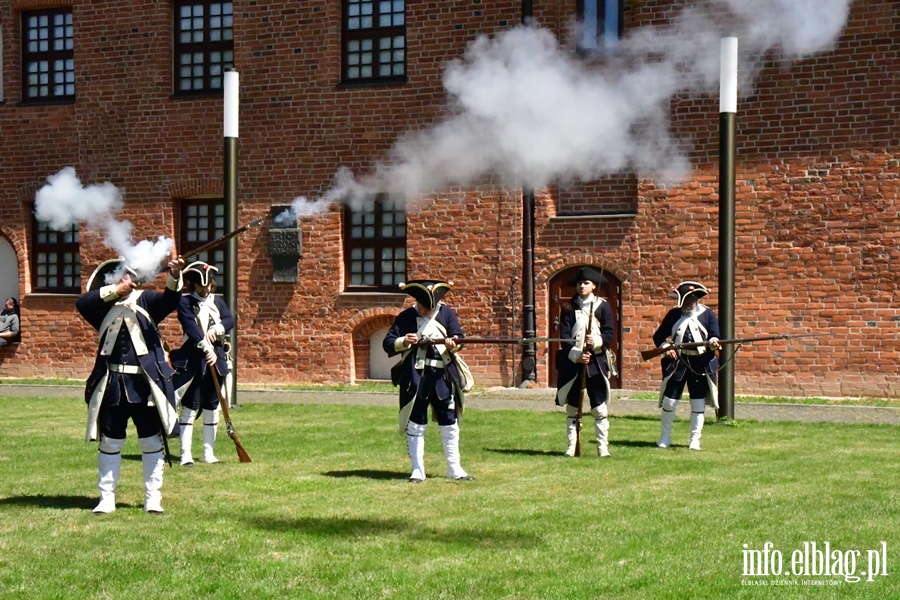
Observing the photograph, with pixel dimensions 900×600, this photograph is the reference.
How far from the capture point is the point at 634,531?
8.94 meters

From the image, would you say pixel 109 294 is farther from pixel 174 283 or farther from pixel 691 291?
pixel 691 291

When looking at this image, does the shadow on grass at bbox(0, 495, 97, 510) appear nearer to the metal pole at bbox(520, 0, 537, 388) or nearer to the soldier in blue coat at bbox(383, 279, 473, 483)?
the soldier in blue coat at bbox(383, 279, 473, 483)

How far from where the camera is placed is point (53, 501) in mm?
10539

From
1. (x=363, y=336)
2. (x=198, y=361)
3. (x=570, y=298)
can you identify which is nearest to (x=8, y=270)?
(x=363, y=336)

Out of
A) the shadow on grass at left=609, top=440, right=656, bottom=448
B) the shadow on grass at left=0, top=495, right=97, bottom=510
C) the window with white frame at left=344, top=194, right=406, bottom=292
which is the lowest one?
the shadow on grass at left=609, top=440, right=656, bottom=448

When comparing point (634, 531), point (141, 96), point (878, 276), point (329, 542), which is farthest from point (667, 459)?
point (141, 96)

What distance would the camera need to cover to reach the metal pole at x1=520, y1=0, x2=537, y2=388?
22406 mm

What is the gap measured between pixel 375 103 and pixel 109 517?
14.6 metres

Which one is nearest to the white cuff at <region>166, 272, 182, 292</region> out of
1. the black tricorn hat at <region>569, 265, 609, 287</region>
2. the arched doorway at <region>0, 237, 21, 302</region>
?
the black tricorn hat at <region>569, 265, 609, 287</region>

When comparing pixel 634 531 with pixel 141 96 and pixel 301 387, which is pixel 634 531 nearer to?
pixel 301 387

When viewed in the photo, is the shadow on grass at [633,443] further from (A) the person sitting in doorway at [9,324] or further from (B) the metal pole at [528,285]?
(A) the person sitting in doorway at [9,324]

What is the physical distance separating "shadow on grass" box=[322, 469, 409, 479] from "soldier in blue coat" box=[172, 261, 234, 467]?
1.59 m

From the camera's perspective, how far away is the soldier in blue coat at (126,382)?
10.0 metres

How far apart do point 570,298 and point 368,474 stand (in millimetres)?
10738
